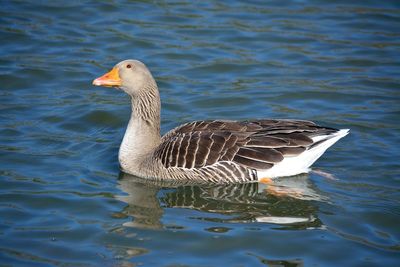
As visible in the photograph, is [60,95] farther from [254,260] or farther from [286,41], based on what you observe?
[254,260]

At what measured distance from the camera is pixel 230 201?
9.43 meters

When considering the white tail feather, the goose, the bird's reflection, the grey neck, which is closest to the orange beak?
the goose

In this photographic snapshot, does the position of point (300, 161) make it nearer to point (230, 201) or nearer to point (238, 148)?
point (238, 148)

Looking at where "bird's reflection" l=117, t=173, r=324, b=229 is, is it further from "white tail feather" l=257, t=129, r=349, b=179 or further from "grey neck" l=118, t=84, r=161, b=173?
"grey neck" l=118, t=84, r=161, b=173

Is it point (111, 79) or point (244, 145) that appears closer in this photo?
point (244, 145)

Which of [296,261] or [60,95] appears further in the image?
[60,95]

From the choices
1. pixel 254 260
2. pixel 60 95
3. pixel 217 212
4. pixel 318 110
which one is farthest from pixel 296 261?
pixel 60 95

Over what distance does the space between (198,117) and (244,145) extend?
8.86ft

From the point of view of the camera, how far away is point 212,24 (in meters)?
16.4

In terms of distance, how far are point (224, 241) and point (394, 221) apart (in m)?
2.34

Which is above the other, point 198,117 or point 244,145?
point 198,117

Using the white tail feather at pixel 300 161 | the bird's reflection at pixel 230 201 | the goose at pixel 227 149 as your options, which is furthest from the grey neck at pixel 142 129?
the white tail feather at pixel 300 161

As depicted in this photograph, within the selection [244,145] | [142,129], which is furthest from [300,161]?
[142,129]

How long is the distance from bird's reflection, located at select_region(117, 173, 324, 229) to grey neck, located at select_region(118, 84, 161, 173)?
0.32m
